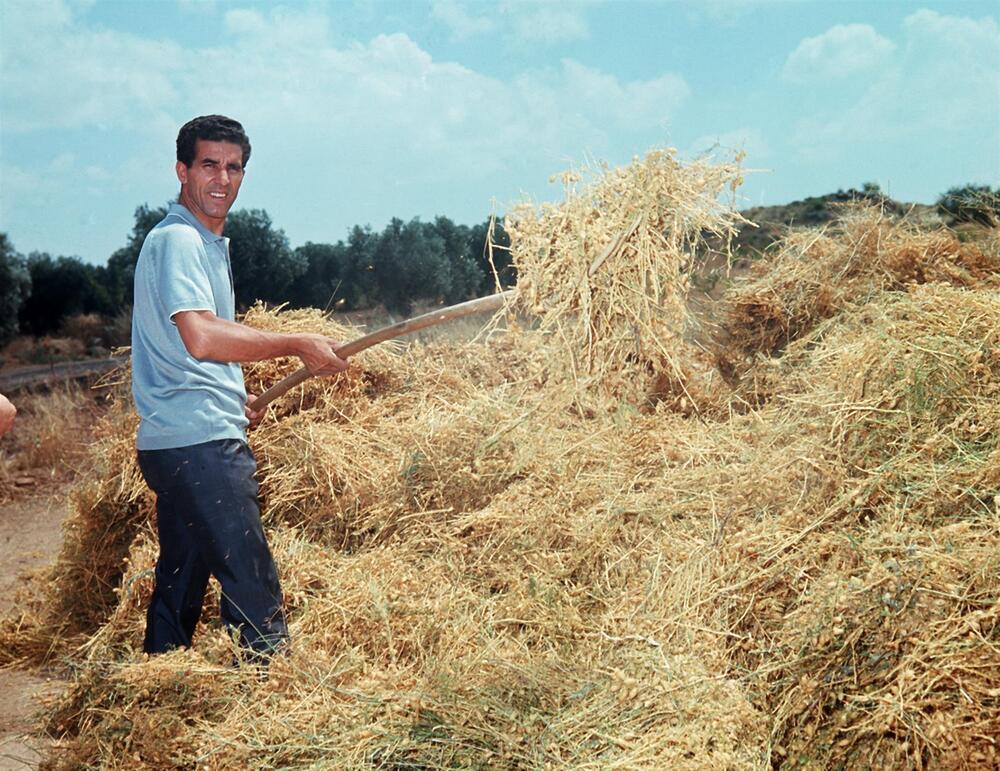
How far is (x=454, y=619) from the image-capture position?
13.3ft

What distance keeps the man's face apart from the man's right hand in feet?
1.92

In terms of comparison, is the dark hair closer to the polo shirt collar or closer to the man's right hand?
the polo shirt collar

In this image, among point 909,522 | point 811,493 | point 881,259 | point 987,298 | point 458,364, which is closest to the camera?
point 909,522

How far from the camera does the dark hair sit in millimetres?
3697

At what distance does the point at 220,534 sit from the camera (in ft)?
11.3

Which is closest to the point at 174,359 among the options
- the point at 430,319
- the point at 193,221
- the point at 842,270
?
the point at 193,221

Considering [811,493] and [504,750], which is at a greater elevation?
[811,493]

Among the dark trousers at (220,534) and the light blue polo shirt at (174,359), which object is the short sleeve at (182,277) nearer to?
the light blue polo shirt at (174,359)

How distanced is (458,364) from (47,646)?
3232 mm

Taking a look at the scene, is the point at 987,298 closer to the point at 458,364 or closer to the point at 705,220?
the point at 705,220

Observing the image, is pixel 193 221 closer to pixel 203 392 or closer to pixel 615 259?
pixel 203 392

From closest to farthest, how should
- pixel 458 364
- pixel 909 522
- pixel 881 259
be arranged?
pixel 909 522 → pixel 881 259 → pixel 458 364

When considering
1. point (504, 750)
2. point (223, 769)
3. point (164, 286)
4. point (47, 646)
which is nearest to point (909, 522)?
point (504, 750)

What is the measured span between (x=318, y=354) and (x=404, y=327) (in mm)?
509
